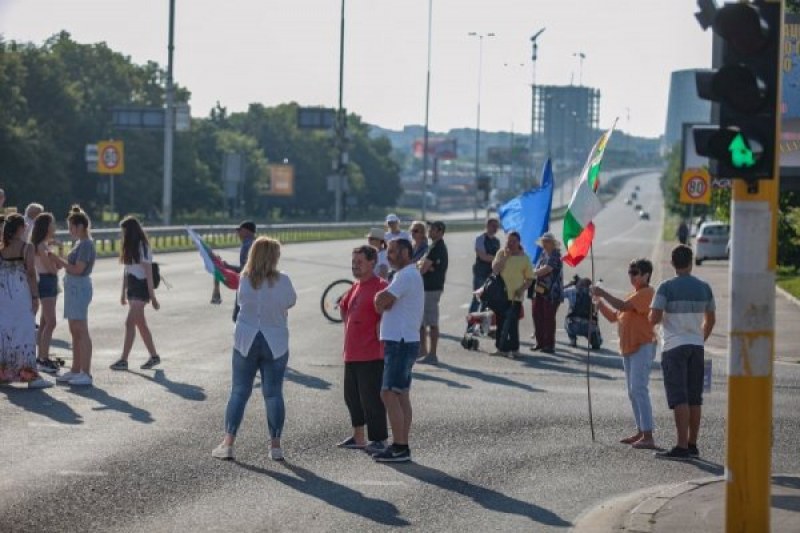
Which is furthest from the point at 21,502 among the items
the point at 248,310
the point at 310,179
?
the point at 310,179

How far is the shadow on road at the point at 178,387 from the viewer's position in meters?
16.4

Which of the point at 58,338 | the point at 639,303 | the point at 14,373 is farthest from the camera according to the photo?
the point at 58,338

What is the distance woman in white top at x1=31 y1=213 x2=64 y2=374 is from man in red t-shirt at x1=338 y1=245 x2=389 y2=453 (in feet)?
17.3

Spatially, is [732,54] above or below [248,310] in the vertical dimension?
above

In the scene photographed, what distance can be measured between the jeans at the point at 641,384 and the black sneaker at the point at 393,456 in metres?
2.04

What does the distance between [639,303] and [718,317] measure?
16959 millimetres

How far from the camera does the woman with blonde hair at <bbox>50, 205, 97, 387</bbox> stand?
16.9 meters

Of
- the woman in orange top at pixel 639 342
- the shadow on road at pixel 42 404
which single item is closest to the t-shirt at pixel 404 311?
the woman in orange top at pixel 639 342

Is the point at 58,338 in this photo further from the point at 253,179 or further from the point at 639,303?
the point at 253,179

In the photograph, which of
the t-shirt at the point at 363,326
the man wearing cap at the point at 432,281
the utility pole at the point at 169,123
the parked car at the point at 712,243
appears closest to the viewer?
the t-shirt at the point at 363,326

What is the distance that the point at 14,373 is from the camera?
16.5m

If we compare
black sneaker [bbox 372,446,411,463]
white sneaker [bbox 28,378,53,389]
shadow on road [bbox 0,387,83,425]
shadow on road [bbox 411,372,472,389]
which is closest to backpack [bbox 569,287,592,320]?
shadow on road [bbox 411,372,472,389]

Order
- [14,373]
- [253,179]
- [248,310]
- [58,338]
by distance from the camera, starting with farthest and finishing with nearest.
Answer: [253,179] → [58,338] → [14,373] → [248,310]

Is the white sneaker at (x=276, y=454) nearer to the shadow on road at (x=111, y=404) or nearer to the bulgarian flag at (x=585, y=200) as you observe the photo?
the shadow on road at (x=111, y=404)
